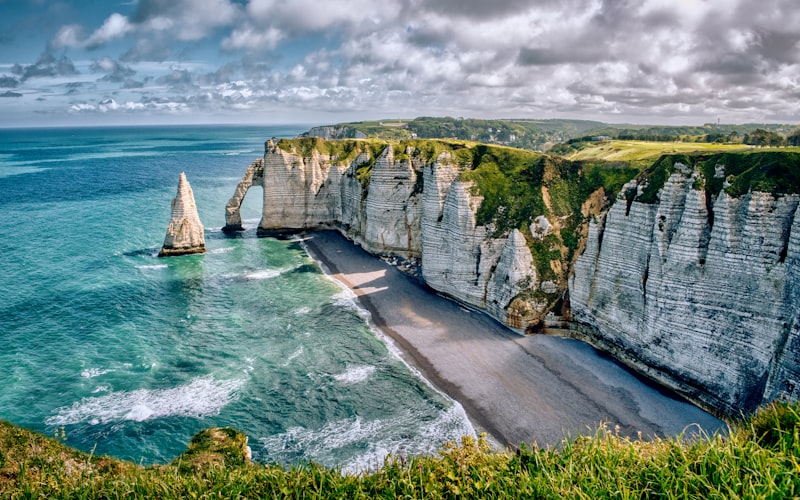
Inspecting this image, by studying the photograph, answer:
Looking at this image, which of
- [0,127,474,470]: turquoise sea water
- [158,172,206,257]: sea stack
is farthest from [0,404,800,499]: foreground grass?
[158,172,206,257]: sea stack

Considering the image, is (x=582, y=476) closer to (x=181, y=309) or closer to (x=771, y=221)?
(x=771, y=221)

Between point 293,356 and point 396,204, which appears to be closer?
point 293,356

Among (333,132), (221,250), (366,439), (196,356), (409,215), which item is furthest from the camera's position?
(333,132)

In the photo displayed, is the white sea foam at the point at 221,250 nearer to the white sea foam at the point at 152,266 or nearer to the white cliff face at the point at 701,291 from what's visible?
the white sea foam at the point at 152,266

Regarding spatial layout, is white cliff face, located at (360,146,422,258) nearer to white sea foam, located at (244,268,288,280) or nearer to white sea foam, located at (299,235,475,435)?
white sea foam, located at (299,235,475,435)

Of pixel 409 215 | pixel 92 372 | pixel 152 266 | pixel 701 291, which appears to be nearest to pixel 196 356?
pixel 92 372

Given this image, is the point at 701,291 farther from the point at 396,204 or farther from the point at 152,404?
the point at 152,404
